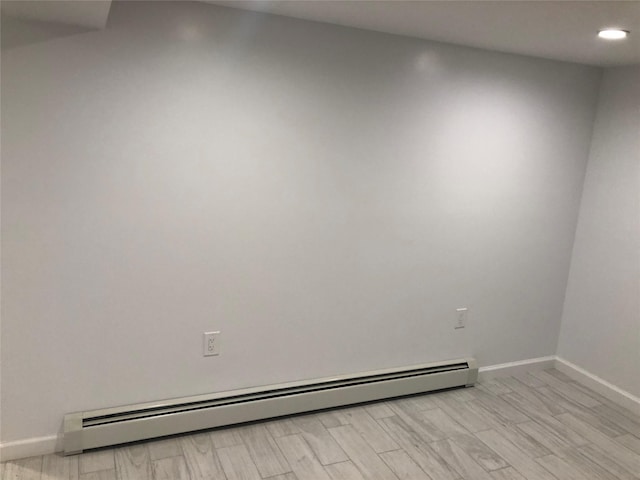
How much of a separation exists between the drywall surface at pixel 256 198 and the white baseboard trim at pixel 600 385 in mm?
604

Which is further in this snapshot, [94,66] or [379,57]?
[379,57]

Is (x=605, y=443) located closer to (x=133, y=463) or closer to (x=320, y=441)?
(x=320, y=441)

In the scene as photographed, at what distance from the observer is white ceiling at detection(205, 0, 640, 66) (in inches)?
75.4

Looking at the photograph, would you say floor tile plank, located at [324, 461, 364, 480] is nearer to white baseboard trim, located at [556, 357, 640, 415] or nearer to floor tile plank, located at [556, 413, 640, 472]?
floor tile plank, located at [556, 413, 640, 472]

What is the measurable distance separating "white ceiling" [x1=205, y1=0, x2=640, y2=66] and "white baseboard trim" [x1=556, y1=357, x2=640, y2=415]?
1.85m

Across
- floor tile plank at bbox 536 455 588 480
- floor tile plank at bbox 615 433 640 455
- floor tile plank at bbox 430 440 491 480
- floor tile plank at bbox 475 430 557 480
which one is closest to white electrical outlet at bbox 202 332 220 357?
floor tile plank at bbox 430 440 491 480

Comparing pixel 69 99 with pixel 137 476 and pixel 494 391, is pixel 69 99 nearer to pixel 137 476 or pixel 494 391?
pixel 137 476

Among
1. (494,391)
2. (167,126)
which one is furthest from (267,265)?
(494,391)

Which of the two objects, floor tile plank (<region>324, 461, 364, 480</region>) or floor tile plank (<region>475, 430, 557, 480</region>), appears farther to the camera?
floor tile plank (<region>475, 430, 557, 480</region>)

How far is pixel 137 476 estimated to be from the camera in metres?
2.20

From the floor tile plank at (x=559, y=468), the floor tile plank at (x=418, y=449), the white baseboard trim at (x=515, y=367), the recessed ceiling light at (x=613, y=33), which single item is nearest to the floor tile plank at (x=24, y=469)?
the floor tile plank at (x=418, y=449)

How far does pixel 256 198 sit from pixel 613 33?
5.45ft

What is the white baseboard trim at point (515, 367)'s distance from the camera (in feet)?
10.8

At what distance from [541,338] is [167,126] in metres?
2.64
